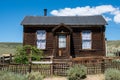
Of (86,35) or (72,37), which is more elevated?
(86,35)

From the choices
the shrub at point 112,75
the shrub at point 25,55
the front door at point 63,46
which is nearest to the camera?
the shrub at point 112,75

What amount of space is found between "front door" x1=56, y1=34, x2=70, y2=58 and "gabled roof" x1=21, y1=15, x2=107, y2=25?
1.61 meters

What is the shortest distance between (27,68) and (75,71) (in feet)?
11.8

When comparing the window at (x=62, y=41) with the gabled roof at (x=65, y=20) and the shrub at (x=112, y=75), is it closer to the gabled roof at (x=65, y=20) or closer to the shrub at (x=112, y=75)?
the gabled roof at (x=65, y=20)

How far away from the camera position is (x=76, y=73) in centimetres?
1934

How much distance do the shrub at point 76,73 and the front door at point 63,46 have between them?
854 cm

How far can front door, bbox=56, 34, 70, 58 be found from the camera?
28578 mm

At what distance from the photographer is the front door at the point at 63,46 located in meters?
28.6

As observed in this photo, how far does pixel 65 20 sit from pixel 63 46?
337 centimetres

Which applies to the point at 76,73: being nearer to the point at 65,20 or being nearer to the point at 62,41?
the point at 62,41

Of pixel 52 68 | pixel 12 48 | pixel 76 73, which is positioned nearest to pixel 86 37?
pixel 52 68

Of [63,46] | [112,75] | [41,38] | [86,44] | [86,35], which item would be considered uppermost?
[86,35]

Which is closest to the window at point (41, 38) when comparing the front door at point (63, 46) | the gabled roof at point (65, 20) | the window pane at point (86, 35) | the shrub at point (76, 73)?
the gabled roof at point (65, 20)

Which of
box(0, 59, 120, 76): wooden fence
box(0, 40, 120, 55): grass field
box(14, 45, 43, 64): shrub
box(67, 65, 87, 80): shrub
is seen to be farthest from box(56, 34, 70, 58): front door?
box(67, 65, 87, 80): shrub
